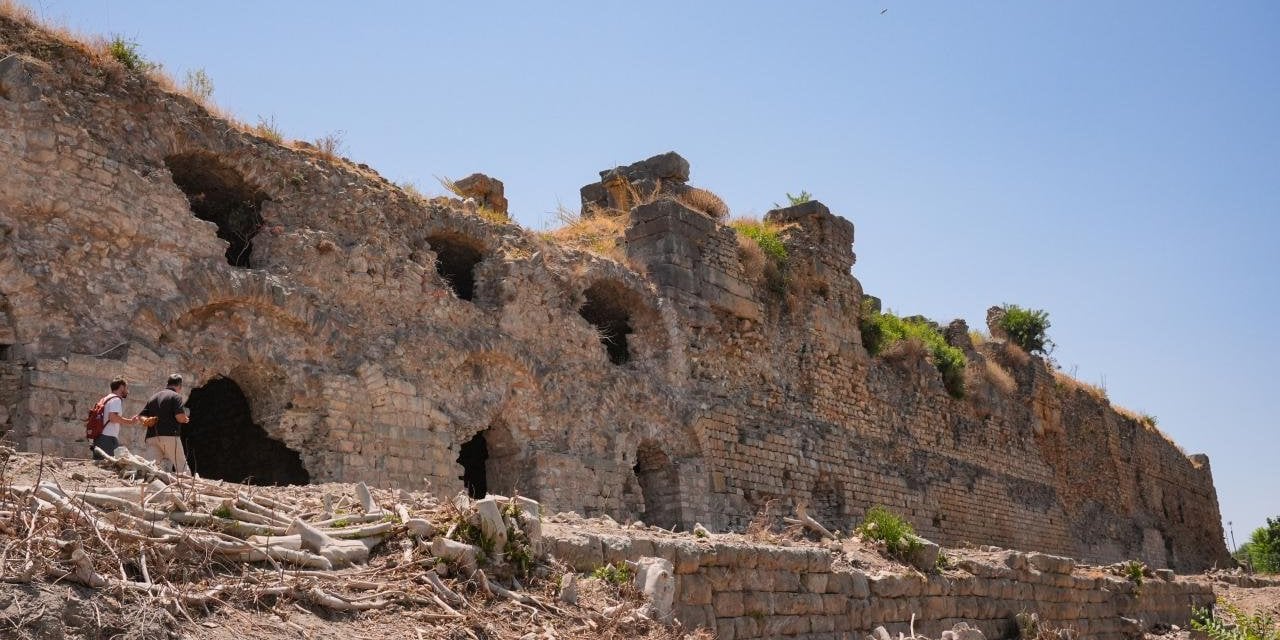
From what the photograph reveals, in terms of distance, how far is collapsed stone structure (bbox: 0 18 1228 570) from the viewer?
8977mm

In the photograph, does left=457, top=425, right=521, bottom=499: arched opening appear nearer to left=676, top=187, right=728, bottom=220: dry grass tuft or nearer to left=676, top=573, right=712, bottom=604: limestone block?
left=676, top=573, right=712, bottom=604: limestone block

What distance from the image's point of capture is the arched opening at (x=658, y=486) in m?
13.3

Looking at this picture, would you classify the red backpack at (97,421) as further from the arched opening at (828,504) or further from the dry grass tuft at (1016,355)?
the dry grass tuft at (1016,355)

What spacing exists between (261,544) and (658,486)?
27.6 feet

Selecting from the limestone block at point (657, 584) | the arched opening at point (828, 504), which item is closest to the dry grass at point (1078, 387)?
the arched opening at point (828, 504)

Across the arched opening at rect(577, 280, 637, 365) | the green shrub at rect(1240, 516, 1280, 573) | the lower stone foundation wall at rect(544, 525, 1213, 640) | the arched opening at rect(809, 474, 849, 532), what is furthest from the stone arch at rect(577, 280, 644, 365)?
the green shrub at rect(1240, 516, 1280, 573)

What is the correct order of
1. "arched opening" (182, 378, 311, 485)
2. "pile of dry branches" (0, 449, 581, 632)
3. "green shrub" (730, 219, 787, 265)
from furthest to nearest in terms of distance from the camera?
"green shrub" (730, 219, 787, 265) → "arched opening" (182, 378, 311, 485) → "pile of dry branches" (0, 449, 581, 632)

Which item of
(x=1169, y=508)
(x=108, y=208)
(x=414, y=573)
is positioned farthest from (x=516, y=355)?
(x=1169, y=508)

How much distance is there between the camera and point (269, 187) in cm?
1072

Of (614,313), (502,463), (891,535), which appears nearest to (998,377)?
(614,313)

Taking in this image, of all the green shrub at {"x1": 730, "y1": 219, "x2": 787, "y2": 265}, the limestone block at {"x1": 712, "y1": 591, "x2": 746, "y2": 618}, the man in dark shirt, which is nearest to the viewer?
the limestone block at {"x1": 712, "y1": 591, "x2": 746, "y2": 618}

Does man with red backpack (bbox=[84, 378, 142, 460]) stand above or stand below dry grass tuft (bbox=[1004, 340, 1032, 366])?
below

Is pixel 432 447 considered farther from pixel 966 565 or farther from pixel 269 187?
pixel 966 565

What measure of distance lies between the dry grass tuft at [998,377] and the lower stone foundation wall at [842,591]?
8.22 metres
